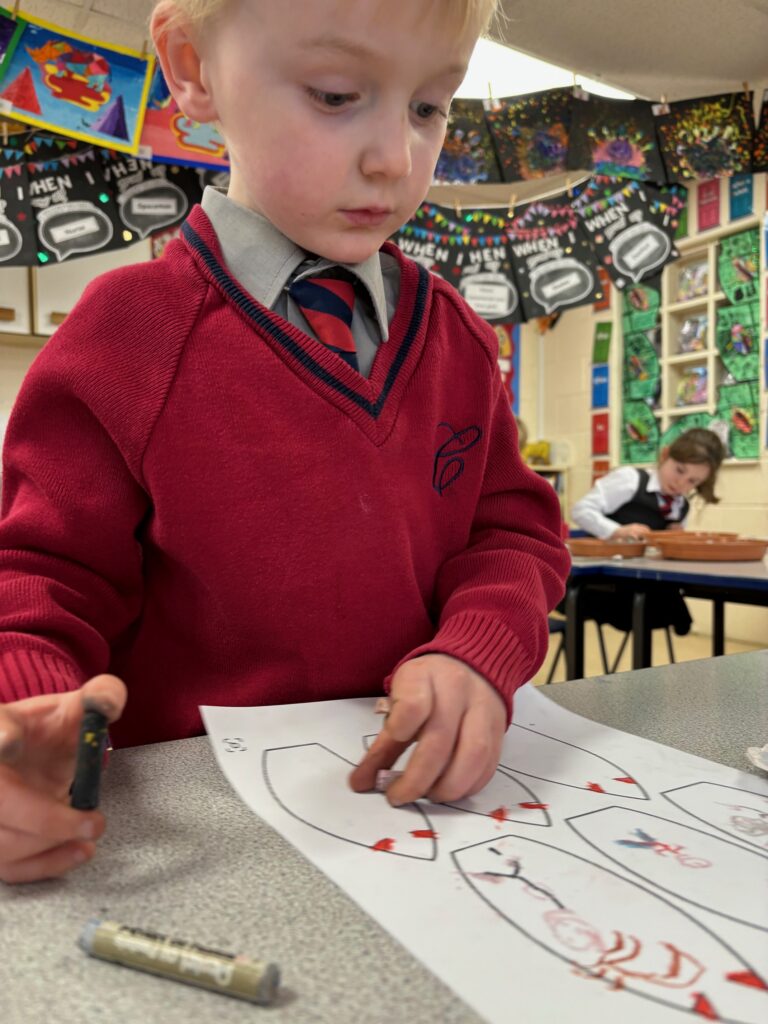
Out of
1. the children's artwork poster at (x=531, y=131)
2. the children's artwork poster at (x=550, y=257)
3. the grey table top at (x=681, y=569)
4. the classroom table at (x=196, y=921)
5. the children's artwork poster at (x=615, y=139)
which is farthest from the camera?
the children's artwork poster at (x=550, y=257)

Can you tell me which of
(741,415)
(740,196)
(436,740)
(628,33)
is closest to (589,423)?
(741,415)

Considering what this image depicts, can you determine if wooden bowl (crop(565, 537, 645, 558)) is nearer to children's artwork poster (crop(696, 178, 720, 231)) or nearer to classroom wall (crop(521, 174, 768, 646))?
classroom wall (crop(521, 174, 768, 646))

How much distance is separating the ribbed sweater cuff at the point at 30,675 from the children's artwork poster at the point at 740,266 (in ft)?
13.1

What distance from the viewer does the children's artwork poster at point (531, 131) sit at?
2.62 meters

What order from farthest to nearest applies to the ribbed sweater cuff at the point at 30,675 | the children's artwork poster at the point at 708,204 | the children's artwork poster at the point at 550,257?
1. the children's artwork poster at the point at 708,204
2. the children's artwork poster at the point at 550,257
3. the ribbed sweater cuff at the point at 30,675

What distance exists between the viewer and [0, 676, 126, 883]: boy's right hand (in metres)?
0.28

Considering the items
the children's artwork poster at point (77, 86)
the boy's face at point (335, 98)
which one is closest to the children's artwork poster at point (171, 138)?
the children's artwork poster at point (77, 86)

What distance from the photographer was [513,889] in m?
0.29

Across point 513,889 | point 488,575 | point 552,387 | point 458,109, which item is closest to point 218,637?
point 488,575

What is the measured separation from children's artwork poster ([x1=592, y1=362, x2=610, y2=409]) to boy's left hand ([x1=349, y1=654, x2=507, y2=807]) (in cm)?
451

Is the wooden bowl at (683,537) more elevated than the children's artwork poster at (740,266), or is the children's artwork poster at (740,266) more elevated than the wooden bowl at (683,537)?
the children's artwork poster at (740,266)

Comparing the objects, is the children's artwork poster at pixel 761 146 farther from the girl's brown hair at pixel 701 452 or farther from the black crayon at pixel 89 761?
the black crayon at pixel 89 761

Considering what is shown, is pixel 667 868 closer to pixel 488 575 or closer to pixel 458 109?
pixel 488 575

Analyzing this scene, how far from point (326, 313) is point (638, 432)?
4.20 meters
